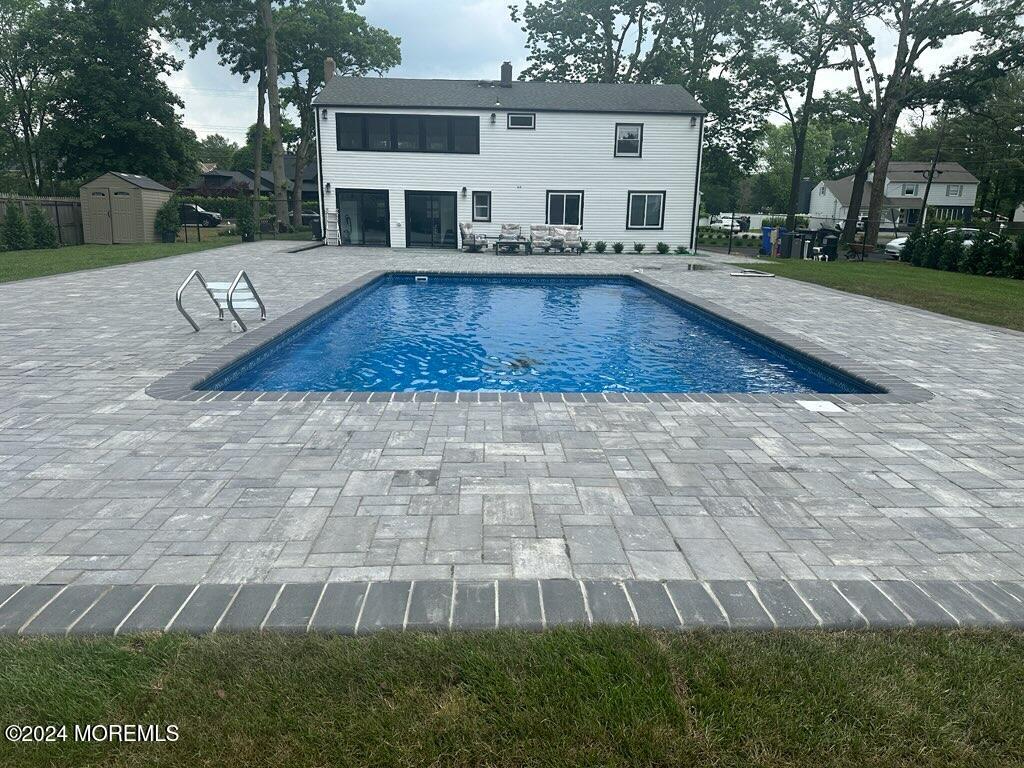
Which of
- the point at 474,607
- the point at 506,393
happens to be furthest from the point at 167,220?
the point at 474,607

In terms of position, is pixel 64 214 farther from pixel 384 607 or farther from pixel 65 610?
pixel 384 607

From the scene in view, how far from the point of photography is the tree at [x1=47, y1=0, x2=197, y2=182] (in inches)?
1268

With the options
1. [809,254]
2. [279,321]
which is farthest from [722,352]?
[809,254]

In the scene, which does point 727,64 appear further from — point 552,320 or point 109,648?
point 109,648

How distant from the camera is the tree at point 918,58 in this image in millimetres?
21484

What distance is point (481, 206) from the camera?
2514cm

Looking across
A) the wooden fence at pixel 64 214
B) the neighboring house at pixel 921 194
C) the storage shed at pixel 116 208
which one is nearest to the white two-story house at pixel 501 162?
the storage shed at pixel 116 208

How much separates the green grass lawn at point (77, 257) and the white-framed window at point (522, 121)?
39.3ft

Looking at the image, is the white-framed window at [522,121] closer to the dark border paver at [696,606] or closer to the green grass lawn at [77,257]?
the green grass lawn at [77,257]

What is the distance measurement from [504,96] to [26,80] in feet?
105

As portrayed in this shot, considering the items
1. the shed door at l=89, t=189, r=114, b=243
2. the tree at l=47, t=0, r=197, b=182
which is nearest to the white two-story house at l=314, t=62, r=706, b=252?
the shed door at l=89, t=189, r=114, b=243

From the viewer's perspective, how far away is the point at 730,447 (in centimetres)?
461

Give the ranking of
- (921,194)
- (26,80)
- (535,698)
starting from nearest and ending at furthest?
(535,698)
(26,80)
(921,194)

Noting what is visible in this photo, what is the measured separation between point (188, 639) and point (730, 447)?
3.62m
